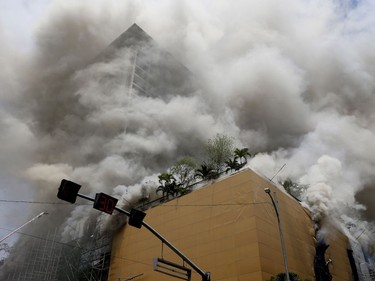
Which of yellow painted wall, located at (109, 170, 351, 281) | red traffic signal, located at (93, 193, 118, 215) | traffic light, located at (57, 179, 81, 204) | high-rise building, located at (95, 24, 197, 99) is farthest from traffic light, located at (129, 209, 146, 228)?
high-rise building, located at (95, 24, 197, 99)

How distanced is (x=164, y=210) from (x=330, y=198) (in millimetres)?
16949

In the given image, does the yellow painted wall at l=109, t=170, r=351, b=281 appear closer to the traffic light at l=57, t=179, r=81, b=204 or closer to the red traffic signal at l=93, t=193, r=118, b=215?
the red traffic signal at l=93, t=193, r=118, b=215

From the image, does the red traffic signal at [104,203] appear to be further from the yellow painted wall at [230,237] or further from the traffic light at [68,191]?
the yellow painted wall at [230,237]

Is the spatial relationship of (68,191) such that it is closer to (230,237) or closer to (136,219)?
(136,219)

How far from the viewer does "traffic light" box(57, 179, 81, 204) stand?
10.6m

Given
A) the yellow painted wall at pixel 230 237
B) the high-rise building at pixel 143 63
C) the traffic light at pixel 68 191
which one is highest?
the high-rise building at pixel 143 63

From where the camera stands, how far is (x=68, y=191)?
10648 millimetres

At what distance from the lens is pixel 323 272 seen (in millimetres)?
32469

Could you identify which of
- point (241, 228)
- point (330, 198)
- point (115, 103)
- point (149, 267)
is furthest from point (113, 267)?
point (115, 103)

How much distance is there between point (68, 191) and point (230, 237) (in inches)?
817

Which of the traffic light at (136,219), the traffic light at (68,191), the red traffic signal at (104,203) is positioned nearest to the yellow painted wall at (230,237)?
the traffic light at (136,219)

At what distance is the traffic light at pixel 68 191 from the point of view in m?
10.6

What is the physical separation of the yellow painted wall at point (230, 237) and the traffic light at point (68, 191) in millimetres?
18859

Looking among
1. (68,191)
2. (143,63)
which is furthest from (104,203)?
(143,63)
